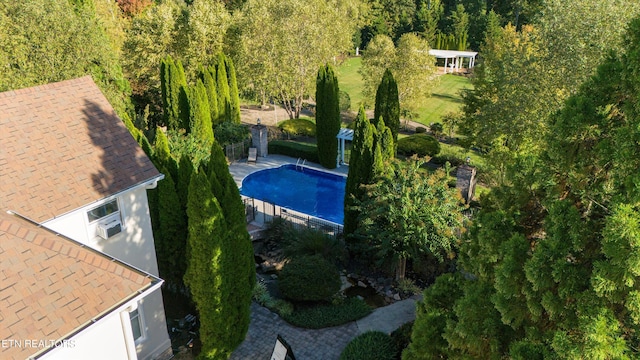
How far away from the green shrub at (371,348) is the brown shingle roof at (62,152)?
808 cm

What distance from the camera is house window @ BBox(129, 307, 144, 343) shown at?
1317cm

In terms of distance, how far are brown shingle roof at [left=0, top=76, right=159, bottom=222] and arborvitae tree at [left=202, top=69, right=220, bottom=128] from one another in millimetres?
20414

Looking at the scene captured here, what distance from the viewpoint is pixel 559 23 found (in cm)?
2094

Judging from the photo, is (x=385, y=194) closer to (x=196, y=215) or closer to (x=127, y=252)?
(x=196, y=215)

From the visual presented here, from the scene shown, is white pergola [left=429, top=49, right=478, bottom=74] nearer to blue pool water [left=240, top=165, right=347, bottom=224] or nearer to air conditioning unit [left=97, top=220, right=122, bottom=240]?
blue pool water [left=240, top=165, right=347, bottom=224]

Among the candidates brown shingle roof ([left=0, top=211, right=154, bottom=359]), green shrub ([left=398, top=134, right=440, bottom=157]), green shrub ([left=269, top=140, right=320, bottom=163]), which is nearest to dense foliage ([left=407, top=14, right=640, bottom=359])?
brown shingle roof ([left=0, top=211, right=154, bottom=359])

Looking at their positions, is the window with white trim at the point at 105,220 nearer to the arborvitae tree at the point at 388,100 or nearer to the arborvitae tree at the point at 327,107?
the arborvitae tree at the point at 327,107

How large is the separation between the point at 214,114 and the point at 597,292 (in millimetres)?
Answer: 32324

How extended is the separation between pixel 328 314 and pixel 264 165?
57.5ft

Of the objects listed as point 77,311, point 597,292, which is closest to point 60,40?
point 77,311

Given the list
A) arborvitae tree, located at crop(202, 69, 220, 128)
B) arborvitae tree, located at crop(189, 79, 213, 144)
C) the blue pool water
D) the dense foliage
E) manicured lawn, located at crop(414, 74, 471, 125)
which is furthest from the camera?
manicured lawn, located at crop(414, 74, 471, 125)

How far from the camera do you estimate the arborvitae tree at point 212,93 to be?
1342 inches

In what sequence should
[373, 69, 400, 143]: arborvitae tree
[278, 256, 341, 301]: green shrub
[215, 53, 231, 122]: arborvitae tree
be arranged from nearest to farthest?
[278, 256, 341, 301]: green shrub, [373, 69, 400, 143]: arborvitae tree, [215, 53, 231, 122]: arborvitae tree

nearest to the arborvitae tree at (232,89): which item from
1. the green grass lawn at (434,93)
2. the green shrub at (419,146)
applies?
the green grass lawn at (434,93)
